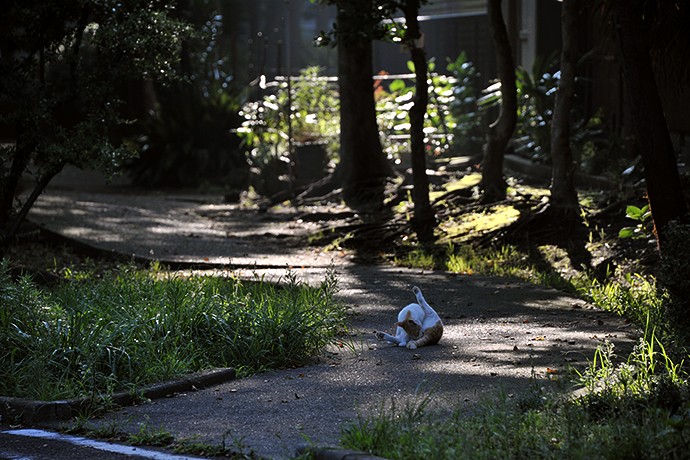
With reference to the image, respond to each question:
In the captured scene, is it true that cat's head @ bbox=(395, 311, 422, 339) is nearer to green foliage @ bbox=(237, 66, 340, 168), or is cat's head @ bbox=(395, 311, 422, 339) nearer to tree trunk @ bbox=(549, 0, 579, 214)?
tree trunk @ bbox=(549, 0, 579, 214)

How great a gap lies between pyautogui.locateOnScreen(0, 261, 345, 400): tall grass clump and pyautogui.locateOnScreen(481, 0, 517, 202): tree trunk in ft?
21.0

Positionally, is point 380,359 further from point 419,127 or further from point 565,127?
point 419,127

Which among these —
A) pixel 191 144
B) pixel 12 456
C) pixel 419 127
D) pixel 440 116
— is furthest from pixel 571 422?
pixel 191 144

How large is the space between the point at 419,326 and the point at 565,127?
5503 mm

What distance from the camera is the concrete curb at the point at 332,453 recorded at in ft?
18.4

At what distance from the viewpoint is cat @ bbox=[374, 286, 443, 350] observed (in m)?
8.68

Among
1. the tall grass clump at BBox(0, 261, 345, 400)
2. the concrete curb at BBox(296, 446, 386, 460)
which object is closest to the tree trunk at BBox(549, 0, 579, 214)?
the tall grass clump at BBox(0, 261, 345, 400)

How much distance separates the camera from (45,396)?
712 cm

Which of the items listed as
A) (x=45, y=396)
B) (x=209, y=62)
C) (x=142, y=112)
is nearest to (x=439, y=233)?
(x=45, y=396)

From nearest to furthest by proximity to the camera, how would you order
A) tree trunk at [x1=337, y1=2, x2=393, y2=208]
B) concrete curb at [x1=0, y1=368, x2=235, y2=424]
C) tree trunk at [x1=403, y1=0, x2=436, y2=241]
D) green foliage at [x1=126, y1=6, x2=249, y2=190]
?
concrete curb at [x1=0, y1=368, x2=235, y2=424], tree trunk at [x1=403, y1=0, x2=436, y2=241], tree trunk at [x1=337, y1=2, x2=393, y2=208], green foliage at [x1=126, y1=6, x2=249, y2=190]

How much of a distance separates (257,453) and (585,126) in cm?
1389

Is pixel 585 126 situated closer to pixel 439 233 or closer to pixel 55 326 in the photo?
pixel 439 233

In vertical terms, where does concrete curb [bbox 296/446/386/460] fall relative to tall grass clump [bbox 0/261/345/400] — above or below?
below

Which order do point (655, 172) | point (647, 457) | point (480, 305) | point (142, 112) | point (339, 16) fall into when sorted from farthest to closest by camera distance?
1. point (142, 112)
2. point (339, 16)
3. point (480, 305)
4. point (655, 172)
5. point (647, 457)
